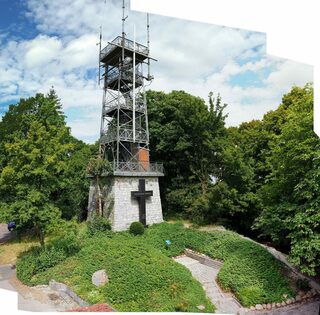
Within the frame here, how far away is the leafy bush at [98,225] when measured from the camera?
548 inches

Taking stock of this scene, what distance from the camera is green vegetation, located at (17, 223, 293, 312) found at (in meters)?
8.34

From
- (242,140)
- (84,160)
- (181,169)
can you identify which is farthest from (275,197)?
(84,160)

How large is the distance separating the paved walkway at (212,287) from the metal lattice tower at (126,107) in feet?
20.5

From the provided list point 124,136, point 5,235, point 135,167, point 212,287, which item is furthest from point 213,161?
point 5,235

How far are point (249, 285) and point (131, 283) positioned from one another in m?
4.04

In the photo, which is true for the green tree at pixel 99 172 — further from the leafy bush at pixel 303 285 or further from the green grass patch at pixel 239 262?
the leafy bush at pixel 303 285

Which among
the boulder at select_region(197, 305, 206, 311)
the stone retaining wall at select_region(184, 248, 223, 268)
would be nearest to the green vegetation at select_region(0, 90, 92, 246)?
the stone retaining wall at select_region(184, 248, 223, 268)

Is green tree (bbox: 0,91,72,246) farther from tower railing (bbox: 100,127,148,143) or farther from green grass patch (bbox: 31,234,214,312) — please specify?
tower railing (bbox: 100,127,148,143)

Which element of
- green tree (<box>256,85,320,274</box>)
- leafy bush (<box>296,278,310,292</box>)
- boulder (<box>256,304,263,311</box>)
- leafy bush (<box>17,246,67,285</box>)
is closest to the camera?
green tree (<box>256,85,320,274</box>)

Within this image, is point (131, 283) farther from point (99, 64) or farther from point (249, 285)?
point (99, 64)

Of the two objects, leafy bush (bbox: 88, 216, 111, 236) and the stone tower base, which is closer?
leafy bush (bbox: 88, 216, 111, 236)

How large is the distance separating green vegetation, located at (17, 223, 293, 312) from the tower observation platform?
565cm

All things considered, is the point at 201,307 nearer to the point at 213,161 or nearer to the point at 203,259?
the point at 203,259

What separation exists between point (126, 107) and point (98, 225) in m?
7.15
